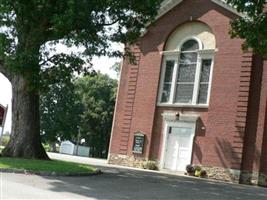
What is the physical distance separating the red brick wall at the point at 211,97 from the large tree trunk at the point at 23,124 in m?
8.36

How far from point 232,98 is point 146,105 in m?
5.80

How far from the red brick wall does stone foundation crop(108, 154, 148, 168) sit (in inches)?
12.4

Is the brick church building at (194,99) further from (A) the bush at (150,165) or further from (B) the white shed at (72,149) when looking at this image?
(B) the white shed at (72,149)

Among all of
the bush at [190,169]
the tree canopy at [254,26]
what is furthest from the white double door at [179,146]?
the tree canopy at [254,26]

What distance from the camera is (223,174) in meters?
27.3

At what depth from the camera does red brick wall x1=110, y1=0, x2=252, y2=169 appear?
27.5 metres

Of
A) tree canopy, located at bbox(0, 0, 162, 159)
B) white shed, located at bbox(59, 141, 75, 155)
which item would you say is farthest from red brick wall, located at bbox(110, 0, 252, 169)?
white shed, located at bbox(59, 141, 75, 155)

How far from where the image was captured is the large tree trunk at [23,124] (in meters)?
23.6

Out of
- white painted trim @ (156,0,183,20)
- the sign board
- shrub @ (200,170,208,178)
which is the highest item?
white painted trim @ (156,0,183,20)

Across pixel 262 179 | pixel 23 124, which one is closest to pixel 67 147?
pixel 262 179

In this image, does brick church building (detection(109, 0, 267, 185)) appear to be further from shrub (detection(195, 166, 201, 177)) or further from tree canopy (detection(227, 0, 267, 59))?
tree canopy (detection(227, 0, 267, 59))

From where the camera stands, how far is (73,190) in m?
14.9

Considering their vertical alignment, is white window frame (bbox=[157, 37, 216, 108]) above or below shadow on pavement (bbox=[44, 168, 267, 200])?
above

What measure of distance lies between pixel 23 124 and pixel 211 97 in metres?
10.3
